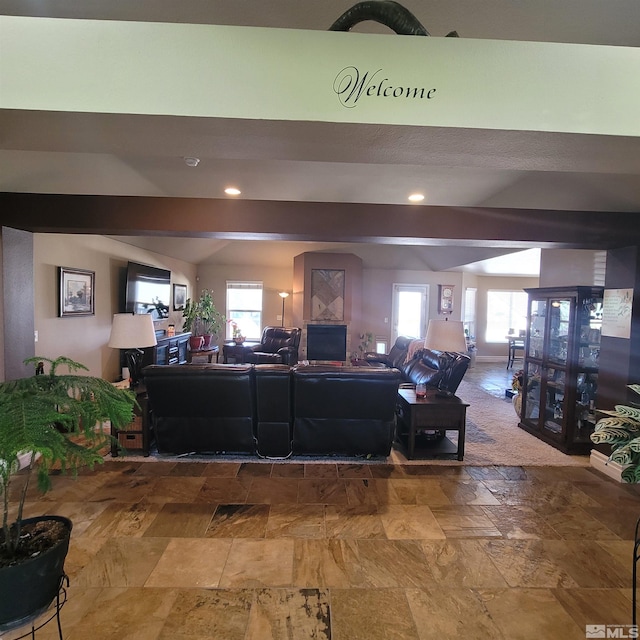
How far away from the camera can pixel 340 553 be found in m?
2.14

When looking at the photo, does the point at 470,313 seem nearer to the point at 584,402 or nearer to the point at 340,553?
the point at 584,402

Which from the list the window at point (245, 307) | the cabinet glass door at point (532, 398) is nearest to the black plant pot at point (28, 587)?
the cabinet glass door at point (532, 398)

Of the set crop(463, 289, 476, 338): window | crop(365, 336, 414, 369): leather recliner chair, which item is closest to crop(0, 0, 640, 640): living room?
crop(365, 336, 414, 369): leather recliner chair

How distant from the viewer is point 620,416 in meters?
1.59

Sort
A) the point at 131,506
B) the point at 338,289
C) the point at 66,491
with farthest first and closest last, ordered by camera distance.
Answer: the point at 338,289, the point at 66,491, the point at 131,506

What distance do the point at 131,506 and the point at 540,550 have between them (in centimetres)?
288

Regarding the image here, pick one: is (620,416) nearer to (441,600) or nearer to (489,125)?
(441,600)

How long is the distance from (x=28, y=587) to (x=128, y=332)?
2.50 metres

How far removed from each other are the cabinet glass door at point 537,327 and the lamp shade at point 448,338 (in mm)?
1496

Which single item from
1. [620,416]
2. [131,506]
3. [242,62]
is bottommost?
[131,506]

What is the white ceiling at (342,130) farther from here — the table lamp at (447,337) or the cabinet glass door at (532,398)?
the cabinet glass door at (532,398)

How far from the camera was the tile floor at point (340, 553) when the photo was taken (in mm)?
1692

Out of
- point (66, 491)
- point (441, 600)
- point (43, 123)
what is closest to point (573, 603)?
point (441, 600)

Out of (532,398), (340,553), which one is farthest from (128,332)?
(532,398)
